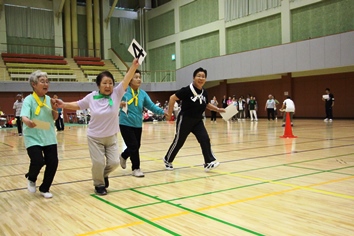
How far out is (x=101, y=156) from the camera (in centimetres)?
489

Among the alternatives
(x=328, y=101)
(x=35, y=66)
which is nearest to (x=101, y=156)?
(x=328, y=101)

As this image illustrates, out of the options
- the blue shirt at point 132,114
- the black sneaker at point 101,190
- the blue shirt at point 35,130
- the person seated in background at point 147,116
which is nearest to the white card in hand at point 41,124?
the blue shirt at point 35,130

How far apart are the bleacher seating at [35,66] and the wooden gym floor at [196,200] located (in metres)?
22.8

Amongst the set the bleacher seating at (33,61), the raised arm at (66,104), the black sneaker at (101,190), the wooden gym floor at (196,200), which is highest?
the bleacher seating at (33,61)

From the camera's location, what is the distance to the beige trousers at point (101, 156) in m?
4.88

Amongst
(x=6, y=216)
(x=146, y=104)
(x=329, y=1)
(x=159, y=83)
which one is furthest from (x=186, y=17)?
(x=6, y=216)

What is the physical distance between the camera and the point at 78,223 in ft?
12.2

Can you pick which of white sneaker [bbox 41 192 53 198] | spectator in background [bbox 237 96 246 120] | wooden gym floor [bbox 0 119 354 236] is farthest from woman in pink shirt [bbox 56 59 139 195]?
spectator in background [bbox 237 96 246 120]

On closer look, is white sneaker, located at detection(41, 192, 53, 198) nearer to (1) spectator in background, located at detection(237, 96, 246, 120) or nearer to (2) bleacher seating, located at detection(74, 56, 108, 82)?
(1) spectator in background, located at detection(237, 96, 246, 120)

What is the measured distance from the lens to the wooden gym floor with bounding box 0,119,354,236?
350 cm

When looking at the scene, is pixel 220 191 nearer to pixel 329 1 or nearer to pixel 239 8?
pixel 329 1

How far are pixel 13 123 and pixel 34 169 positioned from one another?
71.9 ft

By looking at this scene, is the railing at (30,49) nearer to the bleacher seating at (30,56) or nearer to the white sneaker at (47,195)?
the bleacher seating at (30,56)

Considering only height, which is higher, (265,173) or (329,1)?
(329,1)
